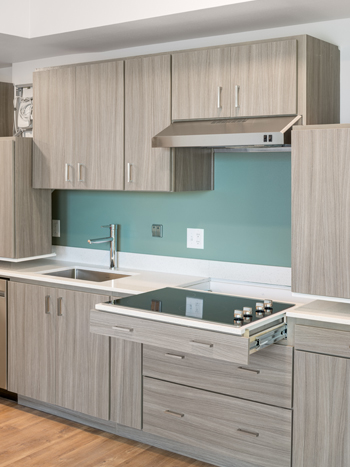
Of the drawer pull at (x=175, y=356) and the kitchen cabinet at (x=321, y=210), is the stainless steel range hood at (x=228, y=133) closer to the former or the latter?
the kitchen cabinet at (x=321, y=210)

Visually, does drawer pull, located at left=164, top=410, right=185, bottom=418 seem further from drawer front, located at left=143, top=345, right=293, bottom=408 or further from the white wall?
the white wall

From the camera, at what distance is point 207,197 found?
357cm

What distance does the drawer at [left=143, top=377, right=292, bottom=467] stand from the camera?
8.85ft

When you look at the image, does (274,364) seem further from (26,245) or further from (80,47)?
(80,47)

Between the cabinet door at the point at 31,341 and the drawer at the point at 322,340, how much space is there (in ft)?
4.96

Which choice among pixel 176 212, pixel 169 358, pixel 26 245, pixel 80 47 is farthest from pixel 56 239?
pixel 169 358

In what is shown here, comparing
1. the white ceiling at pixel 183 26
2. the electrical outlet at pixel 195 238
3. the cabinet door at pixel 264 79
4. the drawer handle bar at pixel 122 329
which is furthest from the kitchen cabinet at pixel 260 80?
the drawer handle bar at pixel 122 329

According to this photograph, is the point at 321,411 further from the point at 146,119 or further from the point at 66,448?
the point at 146,119

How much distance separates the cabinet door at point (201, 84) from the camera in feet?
10.0

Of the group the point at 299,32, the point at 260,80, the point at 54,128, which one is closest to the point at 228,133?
the point at 260,80

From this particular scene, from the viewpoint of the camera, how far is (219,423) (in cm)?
285

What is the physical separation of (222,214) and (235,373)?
106 cm

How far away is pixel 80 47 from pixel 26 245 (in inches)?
51.4

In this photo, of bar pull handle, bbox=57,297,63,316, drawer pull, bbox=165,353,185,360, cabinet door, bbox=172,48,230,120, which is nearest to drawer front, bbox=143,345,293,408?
drawer pull, bbox=165,353,185,360
